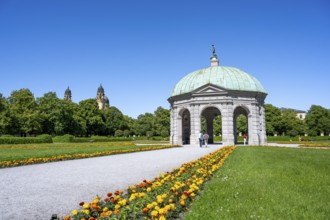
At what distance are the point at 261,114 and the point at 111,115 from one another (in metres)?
70.8

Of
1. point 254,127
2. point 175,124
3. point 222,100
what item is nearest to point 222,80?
point 222,100

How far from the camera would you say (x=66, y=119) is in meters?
68.1

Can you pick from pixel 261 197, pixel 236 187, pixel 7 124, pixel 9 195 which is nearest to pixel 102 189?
pixel 9 195

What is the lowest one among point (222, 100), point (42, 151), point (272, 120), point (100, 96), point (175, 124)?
point (42, 151)

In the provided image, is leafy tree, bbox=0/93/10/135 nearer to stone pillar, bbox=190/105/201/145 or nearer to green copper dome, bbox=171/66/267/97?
green copper dome, bbox=171/66/267/97

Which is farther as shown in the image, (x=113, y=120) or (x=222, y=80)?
(x=113, y=120)

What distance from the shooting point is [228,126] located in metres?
35.9

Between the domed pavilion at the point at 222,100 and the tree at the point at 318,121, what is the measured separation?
60.9m

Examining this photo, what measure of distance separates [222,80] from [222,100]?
130 inches

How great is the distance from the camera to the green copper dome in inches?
1480

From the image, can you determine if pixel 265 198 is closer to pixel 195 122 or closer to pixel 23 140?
pixel 195 122

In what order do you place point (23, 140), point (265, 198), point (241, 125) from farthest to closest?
point (241, 125) → point (23, 140) → point (265, 198)

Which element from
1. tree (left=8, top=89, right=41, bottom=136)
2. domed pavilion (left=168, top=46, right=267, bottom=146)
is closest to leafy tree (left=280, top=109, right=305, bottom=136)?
domed pavilion (left=168, top=46, right=267, bottom=146)

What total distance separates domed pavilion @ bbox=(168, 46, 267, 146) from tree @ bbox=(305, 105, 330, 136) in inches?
2396
